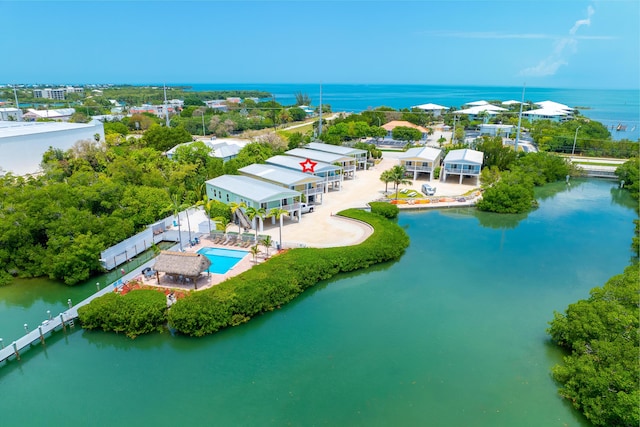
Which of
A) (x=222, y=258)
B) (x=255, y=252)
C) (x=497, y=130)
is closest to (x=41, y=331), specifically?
(x=222, y=258)

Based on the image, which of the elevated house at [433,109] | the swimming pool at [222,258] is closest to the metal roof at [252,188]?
the swimming pool at [222,258]

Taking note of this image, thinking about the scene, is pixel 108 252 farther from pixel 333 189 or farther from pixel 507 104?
pixel 507 104

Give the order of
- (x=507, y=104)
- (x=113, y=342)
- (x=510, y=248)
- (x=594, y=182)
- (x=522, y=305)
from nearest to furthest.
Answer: (x=113, y=342)
(x=522, y=305)
(x=510, y=248)
(x=594, y=182)
(x=507, y=104)

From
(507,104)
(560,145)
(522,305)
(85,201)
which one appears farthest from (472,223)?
(507,104)

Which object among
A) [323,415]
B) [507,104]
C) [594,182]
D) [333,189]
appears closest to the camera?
[323,415]

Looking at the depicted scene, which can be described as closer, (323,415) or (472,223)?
(323,415)
